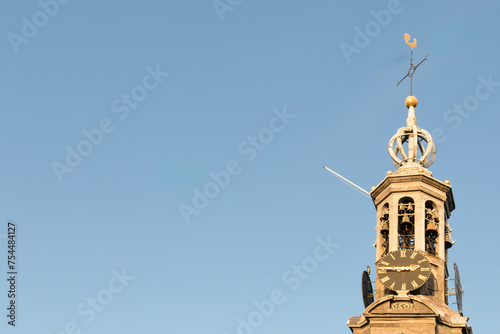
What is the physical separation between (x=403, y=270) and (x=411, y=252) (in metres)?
1.62

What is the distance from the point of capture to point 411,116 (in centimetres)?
10044

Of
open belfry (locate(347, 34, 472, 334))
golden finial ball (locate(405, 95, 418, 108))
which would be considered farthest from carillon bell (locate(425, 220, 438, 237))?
golden finial ball (locate(405, 95, 418, 108))

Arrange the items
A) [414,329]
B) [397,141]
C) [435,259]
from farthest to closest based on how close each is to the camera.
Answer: [397,141] < [435,259] < [414,329]

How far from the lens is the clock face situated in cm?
8869

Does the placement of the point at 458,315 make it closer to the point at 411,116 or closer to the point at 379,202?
the point at 379,202

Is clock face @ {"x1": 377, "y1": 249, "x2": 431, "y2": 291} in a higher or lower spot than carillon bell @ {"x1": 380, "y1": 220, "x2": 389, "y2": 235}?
lower

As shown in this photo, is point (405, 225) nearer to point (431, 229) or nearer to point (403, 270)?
point (431, 229)

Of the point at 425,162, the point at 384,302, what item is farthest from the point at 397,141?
the point at 384,302

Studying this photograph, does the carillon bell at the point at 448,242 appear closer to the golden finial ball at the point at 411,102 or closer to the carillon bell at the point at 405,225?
the carillon bell at the point at 405,225

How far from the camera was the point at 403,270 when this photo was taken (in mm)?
89312

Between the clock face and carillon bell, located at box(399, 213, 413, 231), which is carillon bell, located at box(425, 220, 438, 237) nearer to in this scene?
carillon bell, located at box(399, 213, 413, 231)

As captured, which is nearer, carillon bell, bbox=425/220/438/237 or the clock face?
the clock face

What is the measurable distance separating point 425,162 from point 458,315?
14.2 meters

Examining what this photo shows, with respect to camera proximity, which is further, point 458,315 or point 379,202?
point 379,202
